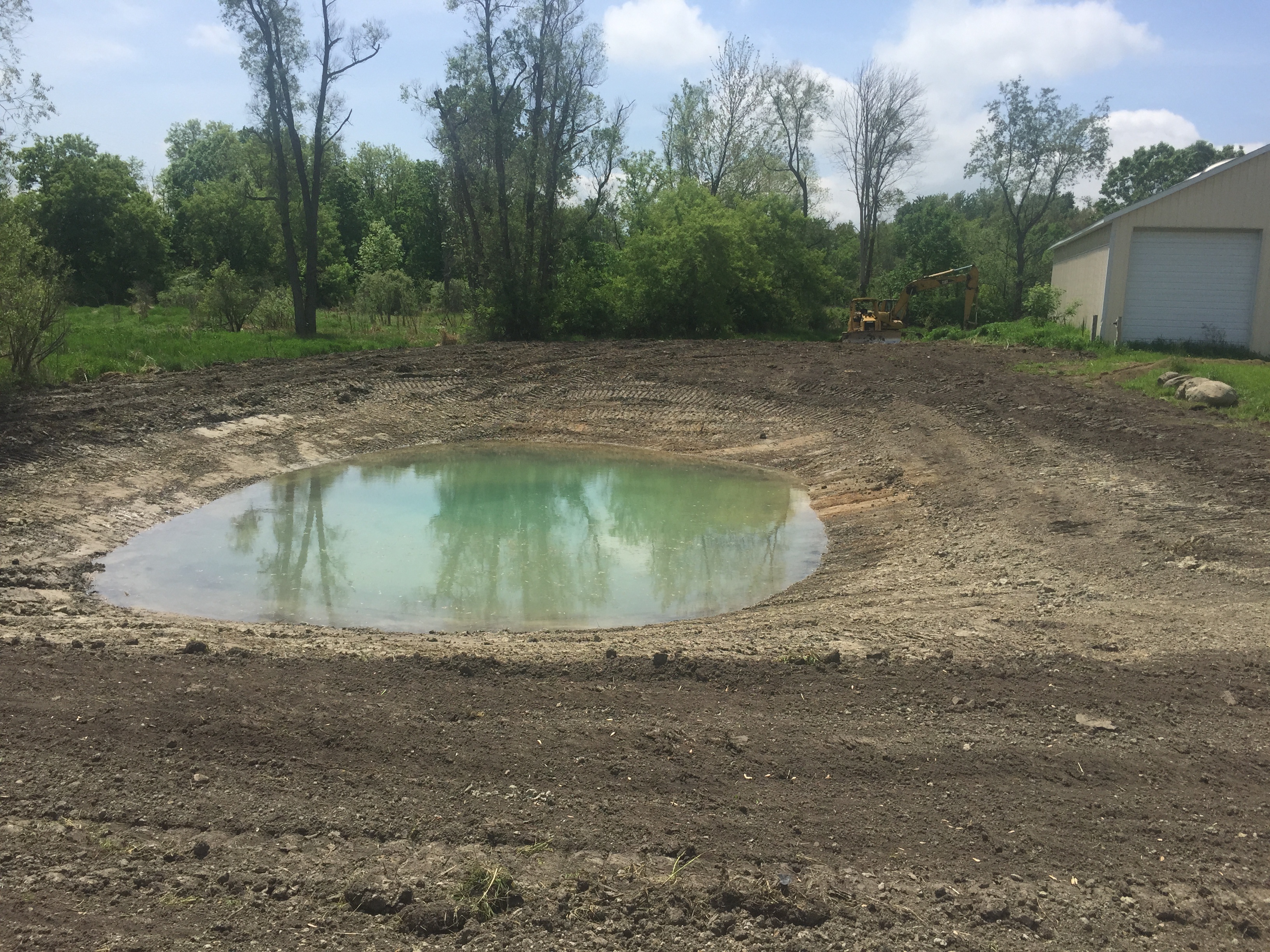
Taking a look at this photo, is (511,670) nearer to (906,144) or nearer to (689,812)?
(689,812)

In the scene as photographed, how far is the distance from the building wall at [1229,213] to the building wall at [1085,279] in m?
0.88

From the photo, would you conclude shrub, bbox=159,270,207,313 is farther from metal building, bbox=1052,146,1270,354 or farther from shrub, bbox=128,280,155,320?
metal building, bbox=1052,146,1270,354

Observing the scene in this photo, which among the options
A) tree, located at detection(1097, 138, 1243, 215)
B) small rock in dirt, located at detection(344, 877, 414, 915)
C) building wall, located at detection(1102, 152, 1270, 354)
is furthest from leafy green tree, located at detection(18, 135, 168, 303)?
tree, located at detection(1097, 138, 1243, 215)

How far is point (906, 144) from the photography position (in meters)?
43.8

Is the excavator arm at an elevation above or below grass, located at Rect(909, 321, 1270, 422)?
above

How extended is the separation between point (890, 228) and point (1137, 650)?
185 feet

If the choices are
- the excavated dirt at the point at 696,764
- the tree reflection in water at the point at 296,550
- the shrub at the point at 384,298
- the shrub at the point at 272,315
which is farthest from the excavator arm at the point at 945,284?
the tree reflection in water at the point at 296,550

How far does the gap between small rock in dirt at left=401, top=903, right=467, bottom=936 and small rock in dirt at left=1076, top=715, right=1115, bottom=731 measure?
3853mm

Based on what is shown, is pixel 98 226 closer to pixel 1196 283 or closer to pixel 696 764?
pixel 1196 283

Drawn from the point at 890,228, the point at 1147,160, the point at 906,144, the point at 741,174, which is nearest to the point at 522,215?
the point at 741,174

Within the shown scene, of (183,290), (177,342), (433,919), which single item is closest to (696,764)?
(433,919)

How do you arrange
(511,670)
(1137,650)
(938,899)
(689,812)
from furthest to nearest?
Result: (1137,650) → (511,670) → (689,812) → (938,899)

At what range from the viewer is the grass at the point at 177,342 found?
741 inches

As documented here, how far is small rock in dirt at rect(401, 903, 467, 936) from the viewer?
349 centimetres
